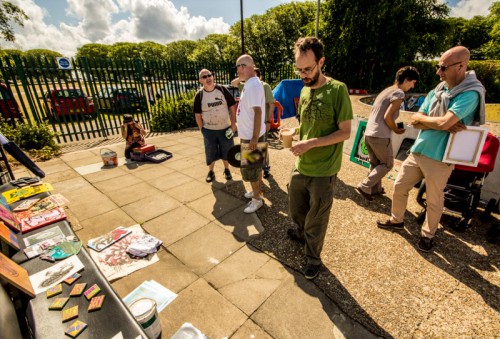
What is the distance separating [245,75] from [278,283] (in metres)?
2.61

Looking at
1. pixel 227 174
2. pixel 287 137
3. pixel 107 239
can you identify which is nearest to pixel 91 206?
pixel 107 239

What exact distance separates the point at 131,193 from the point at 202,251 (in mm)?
2208

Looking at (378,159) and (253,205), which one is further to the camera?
(378,159)

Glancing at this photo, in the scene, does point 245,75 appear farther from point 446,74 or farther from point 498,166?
point 498,166

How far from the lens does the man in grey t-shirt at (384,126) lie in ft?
11.4

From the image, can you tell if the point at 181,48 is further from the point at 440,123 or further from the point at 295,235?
the point at 440,123

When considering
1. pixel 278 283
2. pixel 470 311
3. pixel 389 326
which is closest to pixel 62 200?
pixel 278 283

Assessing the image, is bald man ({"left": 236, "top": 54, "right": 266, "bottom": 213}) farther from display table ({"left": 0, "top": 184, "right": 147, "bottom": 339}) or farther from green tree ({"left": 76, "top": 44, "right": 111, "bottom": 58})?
green tree ({"left": 76, "top": 44, "right": 111, "bottom": 58})

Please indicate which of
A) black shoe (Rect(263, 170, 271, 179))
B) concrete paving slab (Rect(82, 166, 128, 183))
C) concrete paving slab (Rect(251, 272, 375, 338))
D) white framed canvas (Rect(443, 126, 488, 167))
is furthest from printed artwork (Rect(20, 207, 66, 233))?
white framed canvas (Rect(443, 126, 488, 167))

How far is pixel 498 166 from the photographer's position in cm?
378

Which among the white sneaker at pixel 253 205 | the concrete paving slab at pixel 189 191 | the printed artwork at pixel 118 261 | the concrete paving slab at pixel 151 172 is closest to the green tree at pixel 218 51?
the concrete paving slab at pixel 151 172

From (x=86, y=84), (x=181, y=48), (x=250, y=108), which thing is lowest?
(x=250, y=108)

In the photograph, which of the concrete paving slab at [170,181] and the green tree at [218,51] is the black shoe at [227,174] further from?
the green tree at [218,51]

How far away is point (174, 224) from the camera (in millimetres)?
3486
